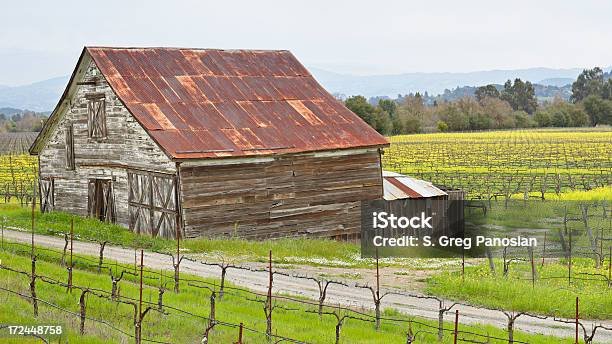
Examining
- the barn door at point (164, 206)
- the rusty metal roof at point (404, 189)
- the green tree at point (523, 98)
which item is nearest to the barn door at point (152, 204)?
the barn door at point (164, 206)

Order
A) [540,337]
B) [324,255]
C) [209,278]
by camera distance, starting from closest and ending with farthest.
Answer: [540,337]
[209,278]
[324,255]

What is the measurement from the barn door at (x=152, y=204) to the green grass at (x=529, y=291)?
8.95 meters

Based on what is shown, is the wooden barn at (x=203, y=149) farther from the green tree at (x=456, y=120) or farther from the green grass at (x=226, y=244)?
the green tree at (x=456, y=120)

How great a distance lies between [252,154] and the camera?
2802 centimetres

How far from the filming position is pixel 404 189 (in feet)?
111

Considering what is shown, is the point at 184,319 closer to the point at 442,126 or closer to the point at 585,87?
the point at 442,126

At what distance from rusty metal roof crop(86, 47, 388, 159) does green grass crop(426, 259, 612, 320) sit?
8.90 metres

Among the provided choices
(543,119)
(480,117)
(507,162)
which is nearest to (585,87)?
(543,119)

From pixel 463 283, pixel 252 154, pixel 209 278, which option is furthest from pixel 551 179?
pixel 209 278

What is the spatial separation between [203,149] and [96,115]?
549 cm

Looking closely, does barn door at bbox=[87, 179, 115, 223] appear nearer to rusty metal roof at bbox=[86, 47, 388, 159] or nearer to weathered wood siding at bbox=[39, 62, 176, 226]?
weathered wood siding at bbox=[39, 62, 176, 226]

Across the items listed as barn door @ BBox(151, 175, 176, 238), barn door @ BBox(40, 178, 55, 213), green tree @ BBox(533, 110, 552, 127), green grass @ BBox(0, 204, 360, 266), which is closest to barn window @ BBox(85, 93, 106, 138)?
green grass @ BBox(0, 204, 360, 266)

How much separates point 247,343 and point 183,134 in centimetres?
1500

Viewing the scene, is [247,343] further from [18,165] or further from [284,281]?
[18,165]
